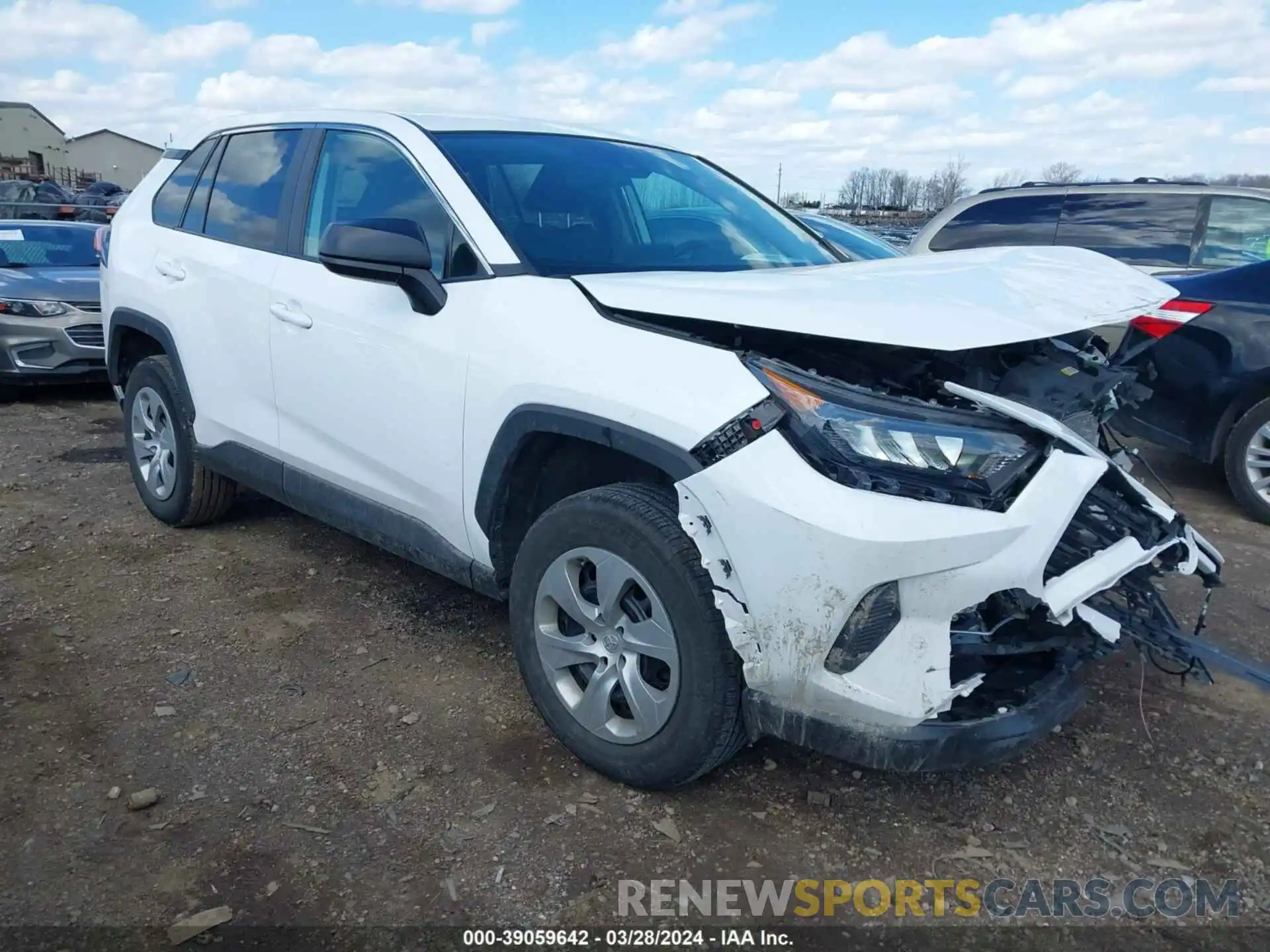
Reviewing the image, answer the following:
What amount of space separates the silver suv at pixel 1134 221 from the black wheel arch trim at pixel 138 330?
5.01 m

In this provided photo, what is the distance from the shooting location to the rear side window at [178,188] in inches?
172

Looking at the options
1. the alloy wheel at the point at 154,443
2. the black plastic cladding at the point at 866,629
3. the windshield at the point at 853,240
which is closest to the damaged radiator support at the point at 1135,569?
the black plastic cladding at the point at 866,629

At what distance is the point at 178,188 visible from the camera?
4441 mm

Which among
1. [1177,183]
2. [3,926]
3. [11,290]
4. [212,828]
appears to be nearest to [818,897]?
[212,828]

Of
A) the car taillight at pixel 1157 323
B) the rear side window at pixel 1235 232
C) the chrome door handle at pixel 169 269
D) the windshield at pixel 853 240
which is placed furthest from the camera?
the rear side window at pixel 1235 232

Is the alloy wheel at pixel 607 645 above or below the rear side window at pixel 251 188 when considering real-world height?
below

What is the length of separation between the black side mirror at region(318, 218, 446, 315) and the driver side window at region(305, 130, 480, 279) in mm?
83

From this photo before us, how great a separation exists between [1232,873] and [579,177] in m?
2.81

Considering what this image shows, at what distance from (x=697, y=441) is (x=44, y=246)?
8.35 meters

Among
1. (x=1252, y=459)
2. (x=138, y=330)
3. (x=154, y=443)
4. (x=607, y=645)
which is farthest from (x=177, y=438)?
(x=1252, y=459)

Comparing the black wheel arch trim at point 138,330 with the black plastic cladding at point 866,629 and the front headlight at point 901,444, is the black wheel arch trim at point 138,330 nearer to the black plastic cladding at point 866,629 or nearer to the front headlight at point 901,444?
the front headlight at point 901,444

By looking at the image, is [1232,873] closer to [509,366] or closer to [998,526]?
[998,526]

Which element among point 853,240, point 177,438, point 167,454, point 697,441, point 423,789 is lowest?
point 423,789

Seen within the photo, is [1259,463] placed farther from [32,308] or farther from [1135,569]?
[32,308]
